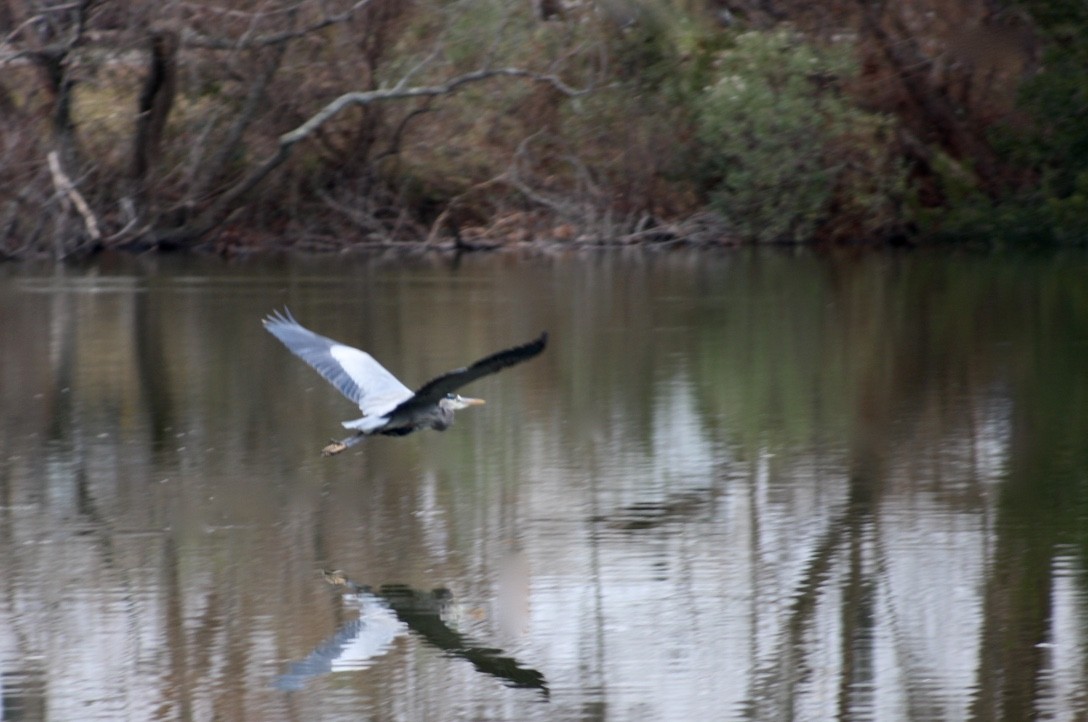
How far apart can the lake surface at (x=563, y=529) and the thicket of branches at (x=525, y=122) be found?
37.8 feet

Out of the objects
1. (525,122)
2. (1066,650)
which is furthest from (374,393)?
(525,122)

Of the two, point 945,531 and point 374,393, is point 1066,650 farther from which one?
point 374,393

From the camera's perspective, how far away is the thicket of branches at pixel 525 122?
27859 mm

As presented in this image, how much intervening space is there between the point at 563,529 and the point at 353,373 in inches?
53.2

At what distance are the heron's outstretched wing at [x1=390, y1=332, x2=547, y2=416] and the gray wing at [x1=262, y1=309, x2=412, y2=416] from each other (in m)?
0.24

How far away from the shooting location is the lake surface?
257 inches

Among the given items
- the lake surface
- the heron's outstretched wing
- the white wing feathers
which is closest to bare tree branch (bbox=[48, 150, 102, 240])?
the lake surface

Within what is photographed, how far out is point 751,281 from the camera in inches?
885

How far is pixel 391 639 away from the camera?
6.98 metres

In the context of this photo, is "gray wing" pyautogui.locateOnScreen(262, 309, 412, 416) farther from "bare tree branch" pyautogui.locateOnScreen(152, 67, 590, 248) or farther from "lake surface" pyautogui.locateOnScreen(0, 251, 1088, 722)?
"bare tree branch" pyautogui.locateOnScreen(152, 67, 590, 248)

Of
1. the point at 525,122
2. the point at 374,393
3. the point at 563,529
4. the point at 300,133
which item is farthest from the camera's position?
the point at 525,122

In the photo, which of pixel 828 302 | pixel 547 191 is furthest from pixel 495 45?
pixel 828 302

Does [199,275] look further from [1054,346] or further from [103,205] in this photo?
[1054,346]

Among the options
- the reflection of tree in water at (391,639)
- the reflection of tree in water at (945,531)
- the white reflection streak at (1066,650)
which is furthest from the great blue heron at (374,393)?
the white reflection streak at (1066,650)
